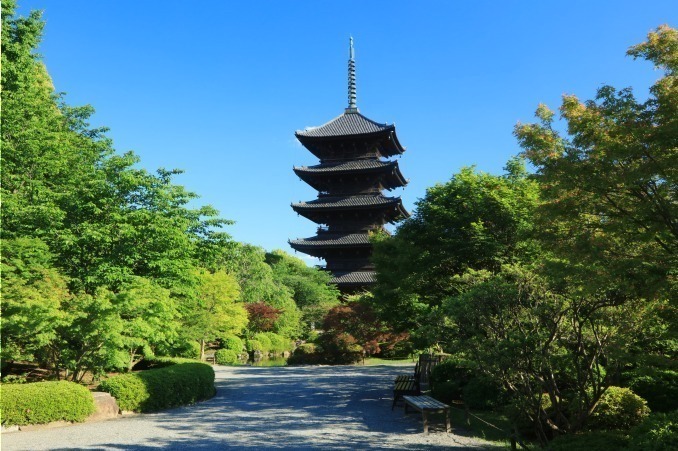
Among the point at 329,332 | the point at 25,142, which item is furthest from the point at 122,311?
the point at 329,332

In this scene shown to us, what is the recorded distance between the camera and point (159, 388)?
12.6 meters

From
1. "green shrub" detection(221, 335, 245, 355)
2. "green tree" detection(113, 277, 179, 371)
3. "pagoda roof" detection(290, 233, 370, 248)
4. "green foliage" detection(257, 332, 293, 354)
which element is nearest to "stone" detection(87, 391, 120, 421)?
"green tree" detection(113, 277, 179, 371)

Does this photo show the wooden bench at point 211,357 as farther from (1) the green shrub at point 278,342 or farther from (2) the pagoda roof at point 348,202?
(2) the pagoda roof at point 348,202

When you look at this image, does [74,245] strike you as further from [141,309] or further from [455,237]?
[455,237]

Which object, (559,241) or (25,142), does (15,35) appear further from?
(559,241)

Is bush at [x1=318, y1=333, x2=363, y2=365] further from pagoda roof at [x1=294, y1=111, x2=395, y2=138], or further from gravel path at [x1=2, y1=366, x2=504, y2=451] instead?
pagoda roof at [x1=294, y1=111, x2=395, y2=138]

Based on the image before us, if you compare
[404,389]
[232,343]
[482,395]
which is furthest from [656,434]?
[232,343]

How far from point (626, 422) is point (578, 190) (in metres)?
5.01

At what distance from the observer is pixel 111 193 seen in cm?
1392

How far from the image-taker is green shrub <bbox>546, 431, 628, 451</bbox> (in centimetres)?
614

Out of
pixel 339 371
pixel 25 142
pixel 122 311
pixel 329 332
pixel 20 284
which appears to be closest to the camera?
pixel 20 284

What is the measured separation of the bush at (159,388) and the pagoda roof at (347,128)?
25752 millimetres

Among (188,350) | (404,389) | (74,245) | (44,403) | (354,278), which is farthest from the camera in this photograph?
(354,278)

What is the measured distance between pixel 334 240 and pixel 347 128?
9.12m
